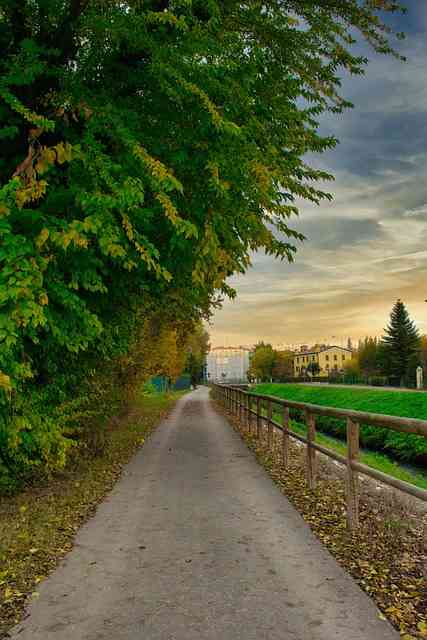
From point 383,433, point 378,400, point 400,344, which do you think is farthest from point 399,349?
point 383,433

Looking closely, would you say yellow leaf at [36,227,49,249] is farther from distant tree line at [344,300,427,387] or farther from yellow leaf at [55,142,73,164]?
distant tree line at [344,300,427,387]

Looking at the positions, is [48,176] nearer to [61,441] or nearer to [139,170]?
[139,170]

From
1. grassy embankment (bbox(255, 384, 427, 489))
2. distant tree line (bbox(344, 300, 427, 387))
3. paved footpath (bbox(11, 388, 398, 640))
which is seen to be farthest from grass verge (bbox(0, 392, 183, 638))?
distant tree line (bbox(344, 300, 427, 387))

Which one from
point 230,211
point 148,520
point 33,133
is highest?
point 33,133

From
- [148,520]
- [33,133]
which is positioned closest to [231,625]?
[148,520]

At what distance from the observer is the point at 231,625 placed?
3.65 m

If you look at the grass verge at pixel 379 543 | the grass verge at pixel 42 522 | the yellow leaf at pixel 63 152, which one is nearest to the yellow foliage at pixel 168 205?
the yellow leaf at pixel 63 152

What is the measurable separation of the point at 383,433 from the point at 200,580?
1700cm

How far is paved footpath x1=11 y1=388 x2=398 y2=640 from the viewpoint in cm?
363

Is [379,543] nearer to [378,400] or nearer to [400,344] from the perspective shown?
[378,400]

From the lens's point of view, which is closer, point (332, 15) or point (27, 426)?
point (27, 426)

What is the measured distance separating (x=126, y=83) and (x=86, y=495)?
→ 555cm

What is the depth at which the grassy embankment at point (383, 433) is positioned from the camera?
1371cm

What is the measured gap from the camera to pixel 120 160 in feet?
20.6
